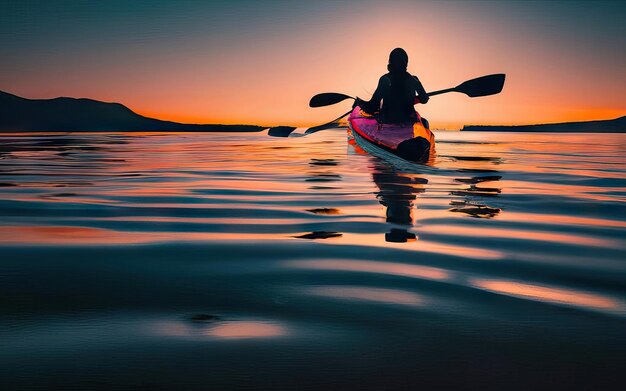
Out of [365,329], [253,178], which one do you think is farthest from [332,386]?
[253,178]

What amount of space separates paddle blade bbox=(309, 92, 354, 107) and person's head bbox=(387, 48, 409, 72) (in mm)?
4727

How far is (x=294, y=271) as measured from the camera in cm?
329

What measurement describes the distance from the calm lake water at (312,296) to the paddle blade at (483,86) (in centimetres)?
811

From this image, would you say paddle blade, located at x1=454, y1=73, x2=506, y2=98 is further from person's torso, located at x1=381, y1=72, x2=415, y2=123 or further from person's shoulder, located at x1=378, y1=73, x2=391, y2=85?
person's shoulder, located at x1=378, y1=73, x2=391, y2=85

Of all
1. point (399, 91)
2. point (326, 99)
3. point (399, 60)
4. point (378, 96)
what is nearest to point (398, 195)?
point (399, 91)

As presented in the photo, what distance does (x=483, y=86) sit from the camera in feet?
46.4

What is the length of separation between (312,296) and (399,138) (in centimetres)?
927

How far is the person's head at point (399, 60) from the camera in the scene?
12.5 m

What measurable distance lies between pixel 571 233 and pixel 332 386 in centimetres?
372

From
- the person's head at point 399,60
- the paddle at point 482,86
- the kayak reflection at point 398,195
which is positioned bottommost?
the kayak reflection at point 398,195

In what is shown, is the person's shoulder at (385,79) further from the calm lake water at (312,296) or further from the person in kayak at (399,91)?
the calm lake water at (312,296)

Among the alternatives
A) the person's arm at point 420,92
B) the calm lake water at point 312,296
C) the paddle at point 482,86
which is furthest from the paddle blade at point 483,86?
the calm lake water at point 312,296

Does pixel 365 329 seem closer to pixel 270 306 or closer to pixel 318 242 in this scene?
pixel 270 306

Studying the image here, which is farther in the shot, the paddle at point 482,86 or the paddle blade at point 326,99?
the paddle blade at point 326,99
